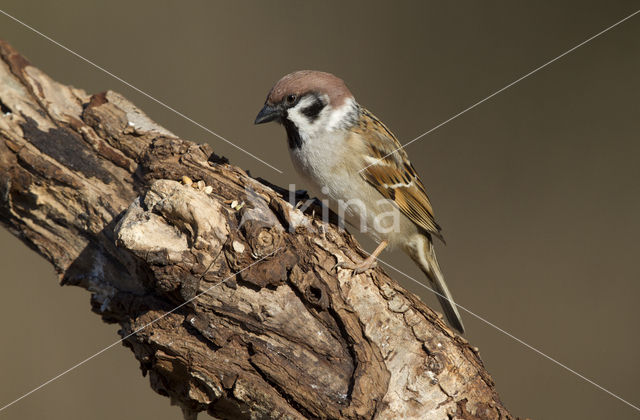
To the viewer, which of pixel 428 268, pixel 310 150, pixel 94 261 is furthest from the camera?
pixel 428 268

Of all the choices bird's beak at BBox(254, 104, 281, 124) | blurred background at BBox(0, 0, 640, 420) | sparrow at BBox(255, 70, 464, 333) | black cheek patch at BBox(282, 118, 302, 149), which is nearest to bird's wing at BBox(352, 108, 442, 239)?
sparrow at BBox(255, 70, 464, 333)

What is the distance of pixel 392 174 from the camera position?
285 centimetres

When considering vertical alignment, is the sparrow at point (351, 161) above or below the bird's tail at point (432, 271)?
above

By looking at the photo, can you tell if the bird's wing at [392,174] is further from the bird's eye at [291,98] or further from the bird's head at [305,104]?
the bird's eye at [291,98]

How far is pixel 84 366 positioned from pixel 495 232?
3183 millimetres

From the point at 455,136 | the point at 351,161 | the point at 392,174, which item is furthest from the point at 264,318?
the point at 455,136

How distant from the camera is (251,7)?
17.3 ft

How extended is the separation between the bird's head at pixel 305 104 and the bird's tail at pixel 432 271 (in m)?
0.71

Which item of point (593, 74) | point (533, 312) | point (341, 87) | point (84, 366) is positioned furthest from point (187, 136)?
point (593, 74)

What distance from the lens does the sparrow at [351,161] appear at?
2.58 meters

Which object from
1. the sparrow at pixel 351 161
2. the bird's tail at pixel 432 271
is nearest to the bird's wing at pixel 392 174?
the sparrow at pixel 351 161

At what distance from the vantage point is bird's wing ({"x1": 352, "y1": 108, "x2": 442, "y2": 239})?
276 centimetres

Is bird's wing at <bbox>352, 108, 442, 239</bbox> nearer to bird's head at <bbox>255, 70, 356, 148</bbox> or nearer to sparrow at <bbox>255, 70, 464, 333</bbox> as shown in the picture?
sparrow at <bbox>255, 70, 464, 333</bbox>

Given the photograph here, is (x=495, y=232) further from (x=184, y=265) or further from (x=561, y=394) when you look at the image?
(x=184, y=265)
